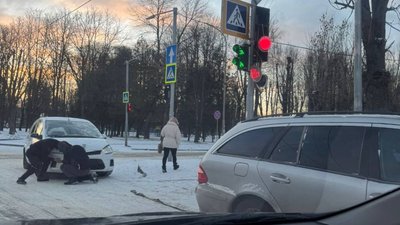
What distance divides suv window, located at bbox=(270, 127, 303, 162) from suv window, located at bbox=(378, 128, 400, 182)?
0.94m

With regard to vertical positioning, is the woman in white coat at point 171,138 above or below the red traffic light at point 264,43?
below

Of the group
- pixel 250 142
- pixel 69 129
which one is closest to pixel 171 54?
pixel 69 129

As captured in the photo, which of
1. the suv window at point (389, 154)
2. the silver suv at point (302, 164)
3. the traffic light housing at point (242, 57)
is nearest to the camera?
the suv window at point (389, 154)

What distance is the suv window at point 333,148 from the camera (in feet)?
14.3

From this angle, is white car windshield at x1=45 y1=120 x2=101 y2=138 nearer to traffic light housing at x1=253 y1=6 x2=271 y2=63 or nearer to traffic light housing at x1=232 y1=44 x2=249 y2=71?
traffic light housing at x1=232 y1=44 x2=249 y2=71

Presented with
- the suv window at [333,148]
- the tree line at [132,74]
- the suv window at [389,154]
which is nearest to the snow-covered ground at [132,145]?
the tree line at [132,74]

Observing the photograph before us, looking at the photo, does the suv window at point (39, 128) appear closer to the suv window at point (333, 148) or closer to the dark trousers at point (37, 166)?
the dark trousers at point (37, 166)

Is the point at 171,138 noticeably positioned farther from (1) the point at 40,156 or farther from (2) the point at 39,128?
(1) the point at 40,156

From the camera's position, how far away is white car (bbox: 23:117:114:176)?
12680mm

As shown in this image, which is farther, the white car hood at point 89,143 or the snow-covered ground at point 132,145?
the snow-covered ground at point 132,145

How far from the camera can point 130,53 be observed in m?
61.8

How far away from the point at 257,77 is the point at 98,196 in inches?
176

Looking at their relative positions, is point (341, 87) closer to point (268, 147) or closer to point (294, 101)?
point (268, 147)

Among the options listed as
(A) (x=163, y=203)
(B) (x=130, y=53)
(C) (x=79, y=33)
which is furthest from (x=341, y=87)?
(C) (x=79, y=33)
